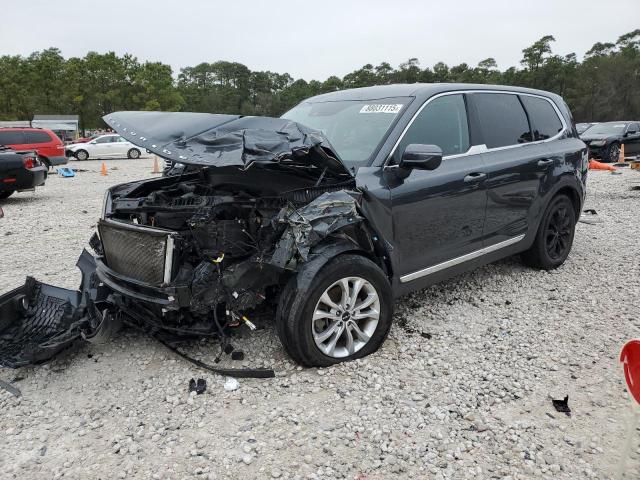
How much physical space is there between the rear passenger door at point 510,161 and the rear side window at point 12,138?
17158mm

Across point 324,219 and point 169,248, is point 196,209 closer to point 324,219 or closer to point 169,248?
point 169,248

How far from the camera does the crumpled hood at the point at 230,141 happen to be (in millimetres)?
2951

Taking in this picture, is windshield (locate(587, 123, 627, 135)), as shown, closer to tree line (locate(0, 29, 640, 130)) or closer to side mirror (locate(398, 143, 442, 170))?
side mirror (locate(398, 143, 442, 170))

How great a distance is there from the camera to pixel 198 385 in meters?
3.10

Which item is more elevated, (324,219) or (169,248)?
(324,219)

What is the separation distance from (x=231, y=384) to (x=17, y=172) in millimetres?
9583

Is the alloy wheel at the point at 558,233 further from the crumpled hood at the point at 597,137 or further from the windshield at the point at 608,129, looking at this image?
the windshield at the point at 608,129

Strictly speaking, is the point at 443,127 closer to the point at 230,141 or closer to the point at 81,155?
the point at 230,141

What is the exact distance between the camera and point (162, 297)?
10.0ft

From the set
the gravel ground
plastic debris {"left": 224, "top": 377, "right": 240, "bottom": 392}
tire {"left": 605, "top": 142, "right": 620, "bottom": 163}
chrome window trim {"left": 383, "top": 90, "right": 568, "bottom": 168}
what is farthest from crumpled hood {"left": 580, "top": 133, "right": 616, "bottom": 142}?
plastic debris {"left": 224, "top": 377, "right": 240, "bottom": 392}

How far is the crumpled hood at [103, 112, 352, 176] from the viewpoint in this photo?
9.68 ft

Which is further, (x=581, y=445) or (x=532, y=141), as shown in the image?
(x=532, y=141)

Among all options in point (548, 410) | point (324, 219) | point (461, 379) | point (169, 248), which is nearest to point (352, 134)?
point (324, 219)

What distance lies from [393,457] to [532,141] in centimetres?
350
